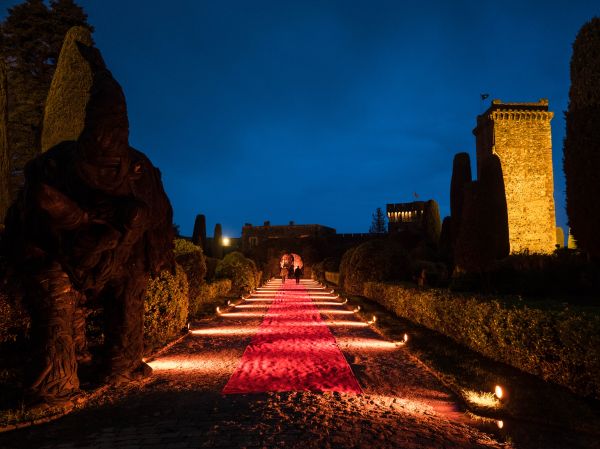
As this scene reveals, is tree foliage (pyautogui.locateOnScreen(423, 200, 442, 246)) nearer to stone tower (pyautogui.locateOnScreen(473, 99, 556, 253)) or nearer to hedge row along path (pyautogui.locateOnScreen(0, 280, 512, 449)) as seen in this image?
stone tower (pyautogui.locateOnScreen(473, 99, 556, 253))

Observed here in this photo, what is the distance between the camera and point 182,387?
627cm

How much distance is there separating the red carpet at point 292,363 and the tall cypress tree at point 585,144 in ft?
24.7

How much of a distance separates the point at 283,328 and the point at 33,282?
26.5ft

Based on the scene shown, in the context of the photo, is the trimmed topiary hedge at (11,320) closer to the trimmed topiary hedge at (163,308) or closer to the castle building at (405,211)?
the trimmed topiary hedge at (163,308)

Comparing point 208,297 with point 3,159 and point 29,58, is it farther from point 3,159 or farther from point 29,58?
point 29,58

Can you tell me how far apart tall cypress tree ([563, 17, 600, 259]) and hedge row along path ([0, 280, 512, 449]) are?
22.6ft

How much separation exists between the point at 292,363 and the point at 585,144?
9.90 metres

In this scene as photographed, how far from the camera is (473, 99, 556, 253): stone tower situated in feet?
132

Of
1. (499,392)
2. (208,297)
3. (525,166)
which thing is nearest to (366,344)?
Result: (499,392)

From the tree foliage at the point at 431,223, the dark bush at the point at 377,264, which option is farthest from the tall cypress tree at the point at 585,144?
the tree foliage at the point at 431,223

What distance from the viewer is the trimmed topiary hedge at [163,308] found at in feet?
31.4

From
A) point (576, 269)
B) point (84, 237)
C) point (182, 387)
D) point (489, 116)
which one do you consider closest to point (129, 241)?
point (84, 237)

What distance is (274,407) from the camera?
5.30 m

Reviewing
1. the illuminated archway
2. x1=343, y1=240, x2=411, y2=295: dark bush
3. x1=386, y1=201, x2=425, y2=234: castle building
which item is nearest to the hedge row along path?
x1=343, y1=240, x2=411, y2=295: dark bush
